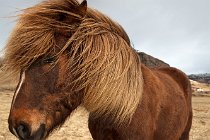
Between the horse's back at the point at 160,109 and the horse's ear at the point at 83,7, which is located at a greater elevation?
the horse's ear at the point at 83,7

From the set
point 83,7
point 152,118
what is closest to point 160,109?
point 152,118

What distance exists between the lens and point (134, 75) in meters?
2.82

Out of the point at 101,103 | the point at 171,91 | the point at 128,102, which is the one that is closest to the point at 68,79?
the point at 101,103

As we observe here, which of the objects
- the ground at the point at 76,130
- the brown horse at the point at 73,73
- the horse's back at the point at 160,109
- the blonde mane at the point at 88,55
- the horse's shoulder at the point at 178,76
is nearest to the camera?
the brown horse at the point at 73,73

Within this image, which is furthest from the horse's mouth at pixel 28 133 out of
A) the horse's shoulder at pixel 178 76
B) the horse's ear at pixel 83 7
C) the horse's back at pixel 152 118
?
the horse's shoulder at pixel 178 76

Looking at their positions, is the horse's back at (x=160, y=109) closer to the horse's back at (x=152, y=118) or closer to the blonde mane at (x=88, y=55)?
the horse's back at (x=152, y=118)

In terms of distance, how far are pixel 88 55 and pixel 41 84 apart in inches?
16.2

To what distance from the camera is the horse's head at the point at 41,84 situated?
235 cm

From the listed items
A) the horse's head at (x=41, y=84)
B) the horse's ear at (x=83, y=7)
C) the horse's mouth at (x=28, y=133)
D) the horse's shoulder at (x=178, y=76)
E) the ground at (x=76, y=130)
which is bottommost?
the ground at (x=76, y=130)

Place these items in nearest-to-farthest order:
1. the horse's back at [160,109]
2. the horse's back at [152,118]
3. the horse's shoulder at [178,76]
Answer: the horse's back at [152,118] < the horse's back at [160,109] < the horse's shoulder at [178,76]

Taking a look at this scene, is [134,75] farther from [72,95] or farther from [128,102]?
[72,95]

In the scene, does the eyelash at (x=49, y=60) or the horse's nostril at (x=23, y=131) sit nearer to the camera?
the horse's nostril at (x=23, y=131)

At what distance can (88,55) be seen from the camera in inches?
104

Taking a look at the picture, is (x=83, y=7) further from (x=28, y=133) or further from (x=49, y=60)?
(x=28, y=133)
